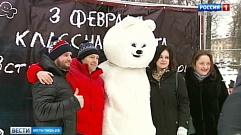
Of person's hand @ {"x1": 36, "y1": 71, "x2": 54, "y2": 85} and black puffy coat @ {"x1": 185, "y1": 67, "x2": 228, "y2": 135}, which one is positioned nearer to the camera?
person's hand @ {"x1": 36, "y1": 71, "x2": 54, "y2": 85}

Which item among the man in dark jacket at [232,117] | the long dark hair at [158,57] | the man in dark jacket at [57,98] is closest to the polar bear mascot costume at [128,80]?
the long dark hair at [158,57]

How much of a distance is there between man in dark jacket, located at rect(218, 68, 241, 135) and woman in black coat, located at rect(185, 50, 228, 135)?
2.06 meters

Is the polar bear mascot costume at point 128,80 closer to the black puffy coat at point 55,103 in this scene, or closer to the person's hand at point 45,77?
the black puffy coat at point 55,103

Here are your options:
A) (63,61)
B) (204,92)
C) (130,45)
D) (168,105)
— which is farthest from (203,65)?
(63,61)

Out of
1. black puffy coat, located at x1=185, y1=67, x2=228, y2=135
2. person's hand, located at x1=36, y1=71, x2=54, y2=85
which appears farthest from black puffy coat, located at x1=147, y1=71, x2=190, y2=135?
person's hand, located at x1=36, y1=71, x2=54, y2=85

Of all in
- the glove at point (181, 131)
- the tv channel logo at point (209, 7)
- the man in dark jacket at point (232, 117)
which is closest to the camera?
the man in dark jacket at point (232, 117)

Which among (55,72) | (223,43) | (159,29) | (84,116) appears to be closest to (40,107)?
(55,72)

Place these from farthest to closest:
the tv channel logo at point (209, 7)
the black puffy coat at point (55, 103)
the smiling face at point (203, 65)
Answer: the tv channel logo at point (209, 7), the smiling face at point (203, 65), the black puffy coat at point (55, 103)

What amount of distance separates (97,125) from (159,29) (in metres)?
1.48

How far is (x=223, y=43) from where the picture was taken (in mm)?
10461

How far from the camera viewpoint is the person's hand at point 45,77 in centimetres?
248

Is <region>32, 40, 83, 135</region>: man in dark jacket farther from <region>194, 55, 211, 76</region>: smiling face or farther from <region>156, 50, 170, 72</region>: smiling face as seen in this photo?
<region>194, 55, 211, 76</region>: smiling face

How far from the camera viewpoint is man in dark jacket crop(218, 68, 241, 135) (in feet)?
4.25

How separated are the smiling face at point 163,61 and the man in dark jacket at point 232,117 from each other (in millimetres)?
1850
